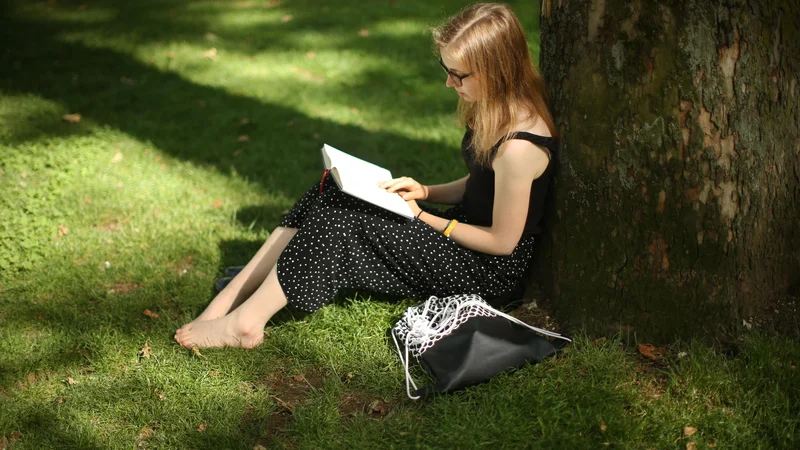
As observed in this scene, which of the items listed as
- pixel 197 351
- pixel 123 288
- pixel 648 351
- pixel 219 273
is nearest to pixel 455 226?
pixel 648 351

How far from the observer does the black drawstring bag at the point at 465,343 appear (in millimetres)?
2615

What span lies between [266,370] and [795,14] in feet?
7.93

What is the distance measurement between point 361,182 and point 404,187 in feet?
0.80

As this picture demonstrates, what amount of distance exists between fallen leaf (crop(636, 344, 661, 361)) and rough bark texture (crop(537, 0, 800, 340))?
44mm

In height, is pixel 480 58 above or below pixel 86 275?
above

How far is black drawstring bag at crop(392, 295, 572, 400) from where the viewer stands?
262 centimetres

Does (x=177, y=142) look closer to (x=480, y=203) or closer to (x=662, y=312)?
(x=480, y=203)

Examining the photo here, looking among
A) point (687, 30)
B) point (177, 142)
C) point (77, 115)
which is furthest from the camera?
point (77, 115)

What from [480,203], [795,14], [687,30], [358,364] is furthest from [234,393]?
[795,14]

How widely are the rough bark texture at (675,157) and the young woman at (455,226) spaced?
0.46ft

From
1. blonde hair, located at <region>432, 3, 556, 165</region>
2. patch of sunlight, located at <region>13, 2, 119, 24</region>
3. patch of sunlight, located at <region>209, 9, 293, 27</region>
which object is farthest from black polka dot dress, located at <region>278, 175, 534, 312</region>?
patch of sunlight, located at <region>13, 2, 119, 24</region>

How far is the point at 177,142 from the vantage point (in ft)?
17.2

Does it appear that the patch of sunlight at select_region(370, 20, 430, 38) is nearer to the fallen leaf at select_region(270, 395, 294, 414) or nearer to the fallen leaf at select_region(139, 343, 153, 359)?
the fallen leaf at select_region(139, 343, 153, 359)

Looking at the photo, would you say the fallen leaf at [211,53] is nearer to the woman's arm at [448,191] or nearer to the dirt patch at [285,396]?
the woman's arm at [448,191]
